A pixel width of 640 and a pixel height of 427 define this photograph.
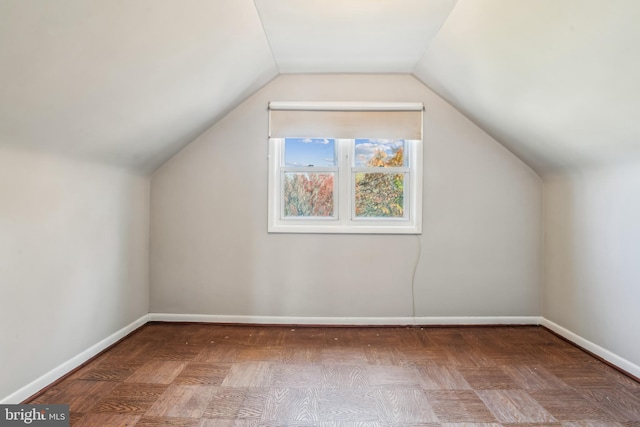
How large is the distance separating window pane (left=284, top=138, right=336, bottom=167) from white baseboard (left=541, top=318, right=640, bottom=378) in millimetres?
2459

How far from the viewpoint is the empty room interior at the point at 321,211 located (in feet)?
6.10

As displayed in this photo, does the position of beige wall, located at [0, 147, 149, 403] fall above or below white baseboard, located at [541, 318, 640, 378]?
above

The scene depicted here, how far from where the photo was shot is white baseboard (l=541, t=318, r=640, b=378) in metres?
2.38

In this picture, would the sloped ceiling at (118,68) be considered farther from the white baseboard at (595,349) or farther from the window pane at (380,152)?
the white baseboard at (595,349)

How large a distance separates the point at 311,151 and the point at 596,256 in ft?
8.19

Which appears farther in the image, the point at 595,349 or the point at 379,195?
the point at 379,195

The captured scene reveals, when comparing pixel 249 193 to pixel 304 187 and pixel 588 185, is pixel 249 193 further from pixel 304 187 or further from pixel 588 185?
pixel 588 185

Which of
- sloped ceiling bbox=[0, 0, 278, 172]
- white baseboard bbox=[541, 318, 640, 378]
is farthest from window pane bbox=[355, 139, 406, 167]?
white baseboard bbox=[541, 318, 640, 378]

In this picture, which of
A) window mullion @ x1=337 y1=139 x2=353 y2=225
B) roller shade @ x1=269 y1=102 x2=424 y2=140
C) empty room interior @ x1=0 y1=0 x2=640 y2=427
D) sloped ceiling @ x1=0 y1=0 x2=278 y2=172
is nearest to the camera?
sloped ceiling @ x1=0 y1=0 x2=278 y2=172

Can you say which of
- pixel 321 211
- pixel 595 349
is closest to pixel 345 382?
pixel 321 211

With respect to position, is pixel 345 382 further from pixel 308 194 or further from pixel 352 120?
pixel 352 120

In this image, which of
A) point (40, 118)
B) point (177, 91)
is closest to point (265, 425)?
point (40, 118)

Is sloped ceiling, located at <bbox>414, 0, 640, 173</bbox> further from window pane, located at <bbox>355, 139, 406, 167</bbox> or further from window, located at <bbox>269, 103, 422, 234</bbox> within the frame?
window, located at <bbox>269, 103, 422, 234</bbox>

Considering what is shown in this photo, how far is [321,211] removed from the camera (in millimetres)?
3492
